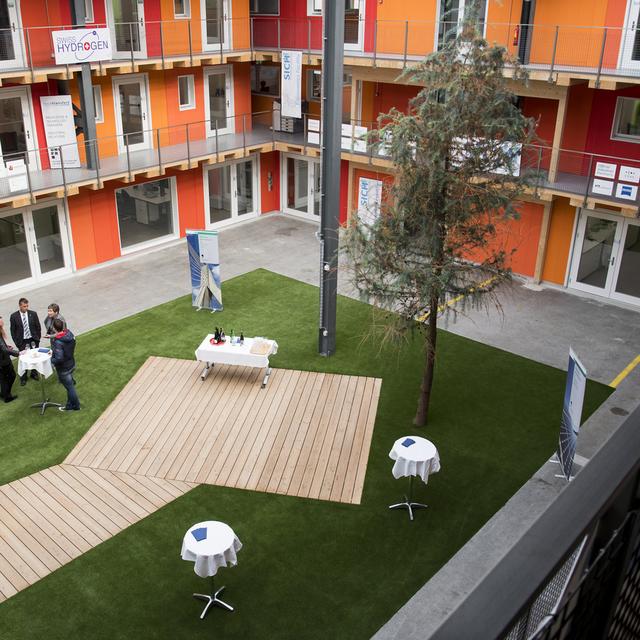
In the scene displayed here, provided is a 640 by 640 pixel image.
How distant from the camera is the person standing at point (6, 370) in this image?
41.0 ft

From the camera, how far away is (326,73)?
12430 millimetres

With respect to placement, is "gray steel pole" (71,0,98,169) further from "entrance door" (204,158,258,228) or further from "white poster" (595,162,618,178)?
"white poster" (595,162,618,178)

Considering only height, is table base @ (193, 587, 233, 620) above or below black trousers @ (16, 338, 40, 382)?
below

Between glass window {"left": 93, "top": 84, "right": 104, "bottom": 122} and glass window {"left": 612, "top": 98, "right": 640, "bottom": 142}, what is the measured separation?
515 inches

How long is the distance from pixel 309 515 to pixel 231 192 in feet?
48.4

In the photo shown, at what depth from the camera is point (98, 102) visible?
19047mm

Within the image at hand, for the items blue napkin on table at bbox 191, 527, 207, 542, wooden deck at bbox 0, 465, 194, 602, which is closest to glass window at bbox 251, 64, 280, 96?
wooden deck at bbox 0, 465, 194, 602

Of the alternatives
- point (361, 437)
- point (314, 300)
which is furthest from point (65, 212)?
point (361, 437)

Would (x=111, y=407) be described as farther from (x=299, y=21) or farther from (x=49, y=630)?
(x=299, y=21)

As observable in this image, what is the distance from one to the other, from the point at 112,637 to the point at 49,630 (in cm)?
77

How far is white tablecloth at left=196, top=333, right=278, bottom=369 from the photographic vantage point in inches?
527

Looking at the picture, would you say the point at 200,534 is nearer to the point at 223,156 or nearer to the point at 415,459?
the point at 415,459

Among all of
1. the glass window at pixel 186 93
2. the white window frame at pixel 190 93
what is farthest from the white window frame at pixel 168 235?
the glass window at pixel 186 93

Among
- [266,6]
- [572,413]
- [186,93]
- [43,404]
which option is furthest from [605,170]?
[43,404]
